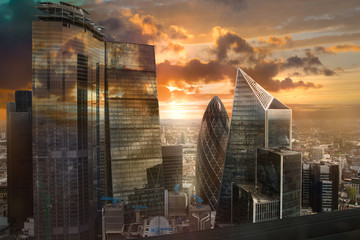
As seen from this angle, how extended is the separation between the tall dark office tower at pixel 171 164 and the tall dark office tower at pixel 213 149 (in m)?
1.16

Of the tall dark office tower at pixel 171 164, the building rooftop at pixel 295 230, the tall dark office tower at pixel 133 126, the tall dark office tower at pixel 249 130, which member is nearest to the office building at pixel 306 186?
the tall dark office tower at pixel 249 130

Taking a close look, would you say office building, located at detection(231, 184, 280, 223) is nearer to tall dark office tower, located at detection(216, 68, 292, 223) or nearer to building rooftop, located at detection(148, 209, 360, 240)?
Result: tall dark office tower, located at detection(216, 68, 292, 223)

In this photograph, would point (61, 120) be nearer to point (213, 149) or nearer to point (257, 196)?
point (257, 196)

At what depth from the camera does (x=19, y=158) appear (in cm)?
1110

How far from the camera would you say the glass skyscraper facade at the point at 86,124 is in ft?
30.7

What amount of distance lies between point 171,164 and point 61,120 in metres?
5.96

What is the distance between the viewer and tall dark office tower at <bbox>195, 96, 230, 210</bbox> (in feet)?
44.7

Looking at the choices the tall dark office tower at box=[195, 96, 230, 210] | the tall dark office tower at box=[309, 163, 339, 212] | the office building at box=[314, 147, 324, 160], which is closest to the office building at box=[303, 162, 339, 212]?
the tall dark office tower at box=[309, 163, 339, 212]

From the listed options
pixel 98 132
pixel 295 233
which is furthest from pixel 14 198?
pixel 295 233

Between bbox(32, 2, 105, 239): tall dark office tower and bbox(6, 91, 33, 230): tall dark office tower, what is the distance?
161cm

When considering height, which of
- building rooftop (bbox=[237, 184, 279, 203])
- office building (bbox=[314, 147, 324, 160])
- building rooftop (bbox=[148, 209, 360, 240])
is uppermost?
building rooftop (bbox=[148, 209, 360, 240])

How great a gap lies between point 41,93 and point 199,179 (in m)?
8.30

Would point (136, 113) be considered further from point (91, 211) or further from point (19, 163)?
point (19, 163)

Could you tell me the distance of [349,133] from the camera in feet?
30.2
